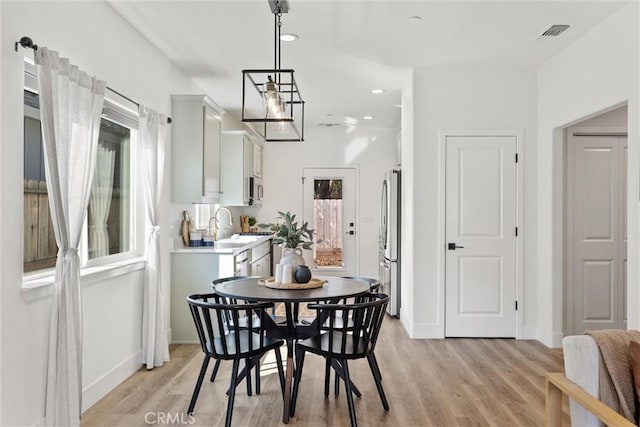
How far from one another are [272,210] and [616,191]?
5.22m

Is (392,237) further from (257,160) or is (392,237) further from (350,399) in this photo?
(350,399)

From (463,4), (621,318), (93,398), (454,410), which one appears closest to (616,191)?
(621,318)

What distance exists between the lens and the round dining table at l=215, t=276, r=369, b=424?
2.86 m

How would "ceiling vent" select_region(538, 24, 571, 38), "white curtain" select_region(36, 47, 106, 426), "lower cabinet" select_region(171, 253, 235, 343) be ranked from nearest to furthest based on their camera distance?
"white curtain" select_region(36, 47, 106, 426), "ceiling vent" select_region(538, 24, 571, 38), "lower cabinet" select_region(171, 253, 235, 343)

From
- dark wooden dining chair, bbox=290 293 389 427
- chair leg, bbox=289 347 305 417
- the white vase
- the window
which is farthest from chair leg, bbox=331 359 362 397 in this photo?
the window

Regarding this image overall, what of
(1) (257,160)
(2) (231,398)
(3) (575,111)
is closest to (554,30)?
(3) (575,111)

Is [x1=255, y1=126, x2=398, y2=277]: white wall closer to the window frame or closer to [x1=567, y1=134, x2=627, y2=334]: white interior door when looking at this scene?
[x1=567, y1=134, x2=627, y2=334]: white interior door

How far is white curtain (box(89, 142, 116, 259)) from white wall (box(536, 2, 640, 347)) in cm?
374

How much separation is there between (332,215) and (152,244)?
4611 mm

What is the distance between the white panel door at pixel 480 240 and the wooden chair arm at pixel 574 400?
294 centimetres

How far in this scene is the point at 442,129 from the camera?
491 cm

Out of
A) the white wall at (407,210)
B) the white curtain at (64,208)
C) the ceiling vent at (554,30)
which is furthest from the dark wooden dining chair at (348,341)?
the ceiling vent at (554,30)

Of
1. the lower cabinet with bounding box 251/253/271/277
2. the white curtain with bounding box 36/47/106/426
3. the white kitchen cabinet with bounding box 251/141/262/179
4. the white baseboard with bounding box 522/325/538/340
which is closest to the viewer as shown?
the white curtain with bounding box 36/47/106/426

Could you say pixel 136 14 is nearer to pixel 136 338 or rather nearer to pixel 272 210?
pixel 136 338
